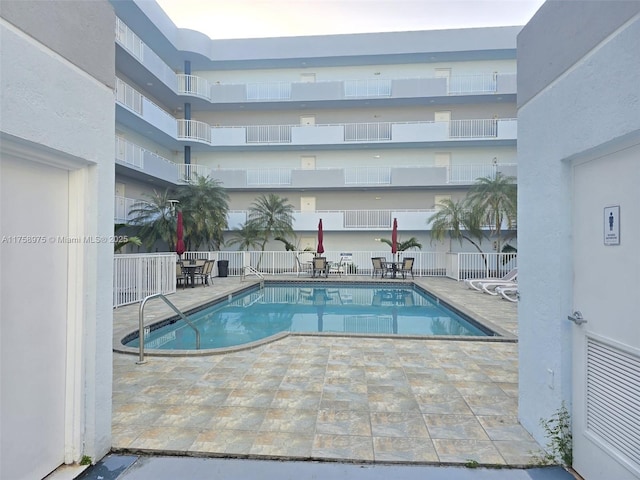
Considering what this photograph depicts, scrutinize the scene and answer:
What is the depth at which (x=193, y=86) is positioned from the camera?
19.2 metres

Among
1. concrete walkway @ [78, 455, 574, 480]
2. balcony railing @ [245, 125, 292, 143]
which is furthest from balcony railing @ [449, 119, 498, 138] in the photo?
concrete walkway @ [78, 455, 574, 480]

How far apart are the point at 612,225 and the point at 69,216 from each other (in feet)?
11.6

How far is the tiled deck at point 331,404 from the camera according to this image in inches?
104

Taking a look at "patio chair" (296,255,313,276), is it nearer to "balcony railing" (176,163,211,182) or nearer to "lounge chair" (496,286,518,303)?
"balcony railing" (176,163,211,182)

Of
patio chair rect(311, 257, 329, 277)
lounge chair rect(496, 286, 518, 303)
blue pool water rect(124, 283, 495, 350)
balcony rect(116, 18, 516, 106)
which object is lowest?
blue pool water rect(124, 283, 495, 350)

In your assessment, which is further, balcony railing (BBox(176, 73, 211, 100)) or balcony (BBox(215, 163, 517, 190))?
balcony railing (BBox(176, 73, 211, 100))

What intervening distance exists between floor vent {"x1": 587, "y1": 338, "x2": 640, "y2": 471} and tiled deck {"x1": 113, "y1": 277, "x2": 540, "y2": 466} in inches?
24.9

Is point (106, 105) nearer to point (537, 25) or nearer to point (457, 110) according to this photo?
point (537, 25)

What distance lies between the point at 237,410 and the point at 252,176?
57.2ft

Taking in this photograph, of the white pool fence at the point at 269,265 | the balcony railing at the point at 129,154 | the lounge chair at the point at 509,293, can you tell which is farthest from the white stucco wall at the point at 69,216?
the balcony railing at the point at 129,154

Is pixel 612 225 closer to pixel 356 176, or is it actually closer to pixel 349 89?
pixel 356 176

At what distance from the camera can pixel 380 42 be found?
19344mm

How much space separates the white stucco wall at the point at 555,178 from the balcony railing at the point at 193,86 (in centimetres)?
1953

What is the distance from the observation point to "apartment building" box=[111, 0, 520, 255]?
61.5 feet
